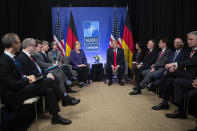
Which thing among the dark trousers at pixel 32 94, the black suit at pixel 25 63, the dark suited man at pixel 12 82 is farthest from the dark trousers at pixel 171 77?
the black suit at pixel 25 63

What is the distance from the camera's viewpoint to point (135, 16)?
6676mm

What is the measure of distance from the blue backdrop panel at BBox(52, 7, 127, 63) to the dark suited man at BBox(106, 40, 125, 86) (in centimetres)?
118

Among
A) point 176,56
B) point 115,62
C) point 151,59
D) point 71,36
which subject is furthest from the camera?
point 71,36

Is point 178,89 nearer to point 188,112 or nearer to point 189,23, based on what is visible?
point 188,112

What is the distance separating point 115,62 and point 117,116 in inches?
113

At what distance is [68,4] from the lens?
6422mm

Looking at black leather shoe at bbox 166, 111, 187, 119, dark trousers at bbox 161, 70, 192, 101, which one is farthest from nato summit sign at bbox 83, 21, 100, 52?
black leather shoe at bbox 166, 111, 187, 119

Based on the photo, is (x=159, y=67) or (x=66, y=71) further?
(x=66, y=71)

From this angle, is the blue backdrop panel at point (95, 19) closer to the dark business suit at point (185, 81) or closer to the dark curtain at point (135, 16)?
the dark curtain at point (135, 16)

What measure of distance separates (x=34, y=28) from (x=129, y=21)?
11.7 ft

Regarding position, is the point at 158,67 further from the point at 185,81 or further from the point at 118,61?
the point at 118,61

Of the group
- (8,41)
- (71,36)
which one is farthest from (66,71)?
(8,41)

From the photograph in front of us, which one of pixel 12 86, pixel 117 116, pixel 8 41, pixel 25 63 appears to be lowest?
pixel 117 116

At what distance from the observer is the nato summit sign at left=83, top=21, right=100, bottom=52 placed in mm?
6613
